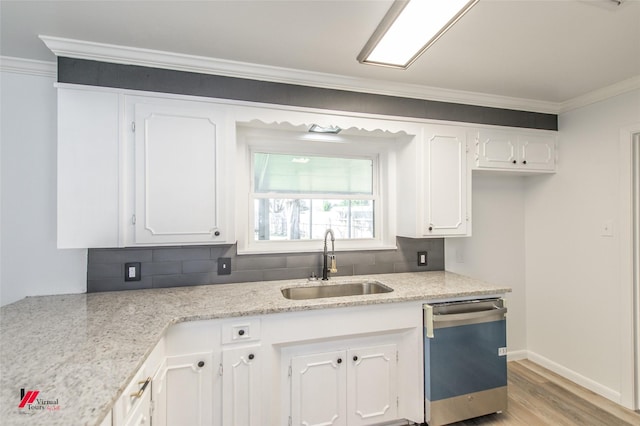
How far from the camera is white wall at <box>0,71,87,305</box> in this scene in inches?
71.0

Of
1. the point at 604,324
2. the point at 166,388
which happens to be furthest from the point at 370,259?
the point at 604,324

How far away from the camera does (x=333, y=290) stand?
221 centimetres

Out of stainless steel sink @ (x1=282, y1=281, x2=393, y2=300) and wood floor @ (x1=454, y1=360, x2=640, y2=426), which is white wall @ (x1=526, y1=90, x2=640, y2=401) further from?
stainless steel sink @ (x1=282, y1=281, x2=393, y2=300)

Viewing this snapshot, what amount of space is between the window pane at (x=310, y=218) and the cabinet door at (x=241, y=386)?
0.96 m

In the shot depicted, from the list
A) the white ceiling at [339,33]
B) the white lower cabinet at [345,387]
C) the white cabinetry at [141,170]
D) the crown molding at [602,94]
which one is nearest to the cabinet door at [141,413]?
the white lower cabinet at [345,387]

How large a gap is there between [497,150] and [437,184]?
0.65m

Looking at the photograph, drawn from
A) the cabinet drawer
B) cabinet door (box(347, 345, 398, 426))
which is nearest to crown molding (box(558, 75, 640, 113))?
cabinet door (box(347, 345, 398, 426))

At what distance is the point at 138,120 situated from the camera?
1751mm

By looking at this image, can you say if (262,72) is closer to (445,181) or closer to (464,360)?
(445,181)

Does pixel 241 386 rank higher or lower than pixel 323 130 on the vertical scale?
lower

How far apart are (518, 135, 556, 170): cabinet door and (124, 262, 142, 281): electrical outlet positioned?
10.2 ft

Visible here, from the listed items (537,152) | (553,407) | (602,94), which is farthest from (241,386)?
(602,94)

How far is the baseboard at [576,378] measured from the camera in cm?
219

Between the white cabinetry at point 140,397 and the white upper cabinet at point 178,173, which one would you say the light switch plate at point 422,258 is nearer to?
the white upper cabinet at point 178,173
